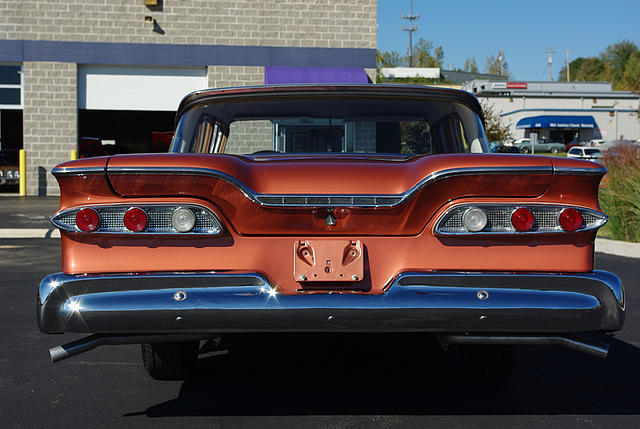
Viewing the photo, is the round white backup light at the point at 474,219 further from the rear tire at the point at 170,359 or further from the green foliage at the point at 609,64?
the green foliage at the point at 609,64

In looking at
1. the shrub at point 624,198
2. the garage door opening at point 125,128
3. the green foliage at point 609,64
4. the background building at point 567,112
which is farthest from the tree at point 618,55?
the shrub at point 624,198

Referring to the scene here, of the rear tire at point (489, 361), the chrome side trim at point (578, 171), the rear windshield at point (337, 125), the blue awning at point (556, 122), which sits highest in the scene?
the blue awning at point (556, 122)

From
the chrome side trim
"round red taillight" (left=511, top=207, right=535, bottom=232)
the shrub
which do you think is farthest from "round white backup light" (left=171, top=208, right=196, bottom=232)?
the shrub

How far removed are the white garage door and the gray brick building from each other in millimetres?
29

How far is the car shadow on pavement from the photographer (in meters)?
3.77

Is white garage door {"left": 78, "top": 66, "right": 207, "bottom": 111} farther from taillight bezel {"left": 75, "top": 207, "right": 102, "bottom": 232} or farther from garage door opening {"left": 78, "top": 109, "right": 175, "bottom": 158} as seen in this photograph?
taillight bezel {"left": 75, "top": 207, "right": 102, "bottom": 232}

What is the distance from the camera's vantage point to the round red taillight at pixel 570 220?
318 cm

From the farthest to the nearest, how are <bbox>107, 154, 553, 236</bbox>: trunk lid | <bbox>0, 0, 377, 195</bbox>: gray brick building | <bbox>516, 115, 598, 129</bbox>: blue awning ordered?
1. <bbox>516, 115, 598, 129</bbox>: blue awning
2. <bbox>0, 0, 377, 195</bbox>: gray brick building
3. <bbox>107, 154, 553, 236</bbox>: trunk lid

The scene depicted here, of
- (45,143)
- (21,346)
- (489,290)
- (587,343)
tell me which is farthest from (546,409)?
(45,143)

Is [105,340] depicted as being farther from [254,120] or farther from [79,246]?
[254,120]

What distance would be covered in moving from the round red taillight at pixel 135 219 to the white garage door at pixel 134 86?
1931cm

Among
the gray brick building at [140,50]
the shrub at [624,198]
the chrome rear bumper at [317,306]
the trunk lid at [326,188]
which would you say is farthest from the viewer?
the gray brick building at [140,50]

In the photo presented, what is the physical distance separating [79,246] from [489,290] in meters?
1.71

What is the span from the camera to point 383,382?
4.21m
